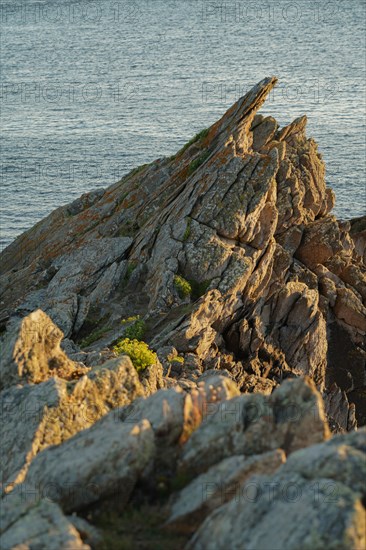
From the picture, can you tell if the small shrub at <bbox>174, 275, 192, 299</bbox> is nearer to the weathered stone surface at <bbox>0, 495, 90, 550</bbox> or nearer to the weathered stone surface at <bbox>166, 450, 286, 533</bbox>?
the weathered stone surface at <bbox>166, 450, 286, 533</bbox>

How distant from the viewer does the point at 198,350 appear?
3969cm

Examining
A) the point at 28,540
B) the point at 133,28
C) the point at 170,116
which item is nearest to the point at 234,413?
the point at 28,540

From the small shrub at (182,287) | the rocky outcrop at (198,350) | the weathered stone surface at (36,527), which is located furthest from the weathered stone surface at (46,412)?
the small shrub at (182,287)

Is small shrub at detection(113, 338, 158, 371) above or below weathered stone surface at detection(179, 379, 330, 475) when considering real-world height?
below

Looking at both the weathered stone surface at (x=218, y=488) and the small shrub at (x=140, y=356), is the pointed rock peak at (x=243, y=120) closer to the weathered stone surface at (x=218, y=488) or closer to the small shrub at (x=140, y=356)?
the small shrub at (x=140, y=356)

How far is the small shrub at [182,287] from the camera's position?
42.1 meters

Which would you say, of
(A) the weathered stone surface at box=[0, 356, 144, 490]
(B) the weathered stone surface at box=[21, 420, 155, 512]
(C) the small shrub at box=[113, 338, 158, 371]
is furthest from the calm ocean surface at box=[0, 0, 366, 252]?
(B) the weathered stone surface at box=[21, 420, 155, 512]

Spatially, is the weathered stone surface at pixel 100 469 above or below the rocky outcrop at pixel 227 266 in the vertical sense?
above

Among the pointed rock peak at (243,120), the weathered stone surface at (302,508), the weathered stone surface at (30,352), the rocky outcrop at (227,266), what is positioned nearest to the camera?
the weathered stone surface at (302,508)

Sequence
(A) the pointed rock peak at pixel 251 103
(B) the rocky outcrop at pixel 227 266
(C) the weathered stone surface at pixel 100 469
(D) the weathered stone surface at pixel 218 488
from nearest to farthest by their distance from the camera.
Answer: (D) the weathered stone surface at pixel 218 488
(C) the weathered stone surface at pixel 100 469
(B) the rocky outcrop at pixel 227 266
(A) the pointed rock peak at pixel 251 103

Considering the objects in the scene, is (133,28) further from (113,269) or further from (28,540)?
(28,540)

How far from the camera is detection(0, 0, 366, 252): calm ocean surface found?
299ft

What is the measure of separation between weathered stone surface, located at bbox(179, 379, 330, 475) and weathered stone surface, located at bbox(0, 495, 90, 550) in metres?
2.70

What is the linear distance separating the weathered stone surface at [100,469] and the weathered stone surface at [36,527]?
0.74 m
